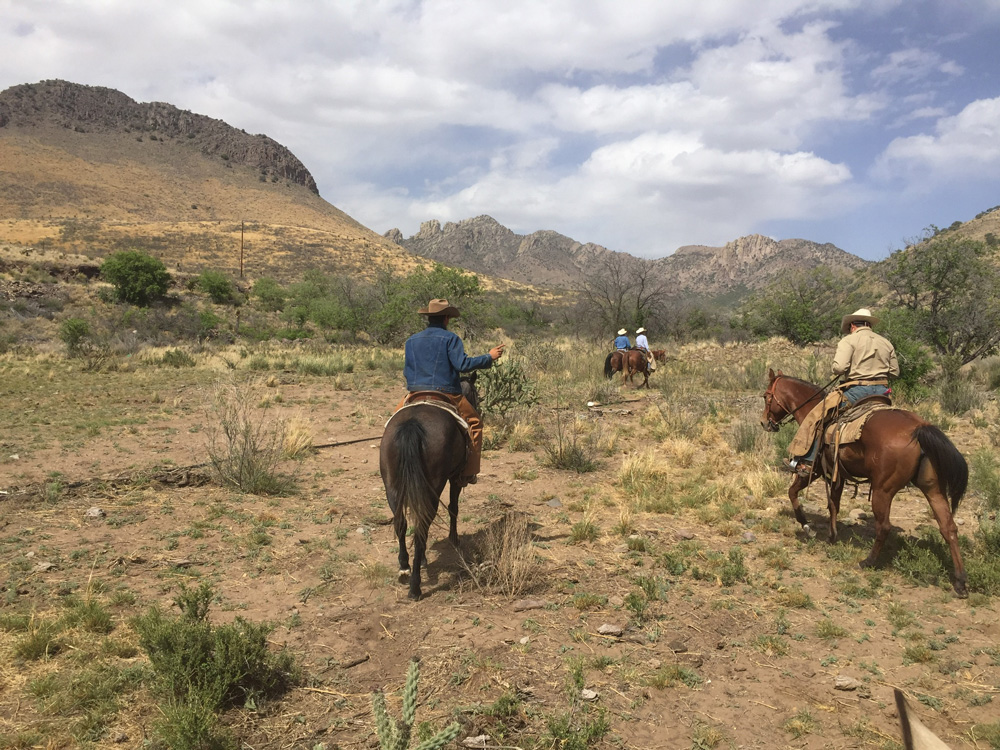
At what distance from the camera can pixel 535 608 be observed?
4.82m

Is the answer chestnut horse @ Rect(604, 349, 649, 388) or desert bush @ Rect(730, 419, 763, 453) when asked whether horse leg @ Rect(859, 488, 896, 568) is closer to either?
desert bush @ Rect(730, 419, 763, 453)

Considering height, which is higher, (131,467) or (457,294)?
(457,294)

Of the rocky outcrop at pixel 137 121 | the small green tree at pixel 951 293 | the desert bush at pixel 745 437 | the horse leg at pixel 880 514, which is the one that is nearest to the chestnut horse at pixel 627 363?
the desert bush at pixel 745 437

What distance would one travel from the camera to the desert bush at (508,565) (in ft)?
16.5

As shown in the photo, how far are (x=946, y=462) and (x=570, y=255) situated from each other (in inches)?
5843

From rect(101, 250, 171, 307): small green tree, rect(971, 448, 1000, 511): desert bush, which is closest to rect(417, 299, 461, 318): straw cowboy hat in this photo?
rect(971, 448, 1000, 511): desert bush

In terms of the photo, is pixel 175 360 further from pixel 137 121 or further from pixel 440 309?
pixel 137 121

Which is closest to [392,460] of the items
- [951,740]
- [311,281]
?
[951,740]

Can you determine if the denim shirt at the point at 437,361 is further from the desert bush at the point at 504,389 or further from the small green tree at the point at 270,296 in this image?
the small green tree at the point at 270,296

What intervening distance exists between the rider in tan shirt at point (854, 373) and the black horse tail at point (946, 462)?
37.6 inches

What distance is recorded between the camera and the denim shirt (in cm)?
568

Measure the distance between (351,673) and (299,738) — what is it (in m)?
0.64

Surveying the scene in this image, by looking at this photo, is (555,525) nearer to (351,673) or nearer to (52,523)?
(351,673)

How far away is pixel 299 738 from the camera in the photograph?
10.8 feet
